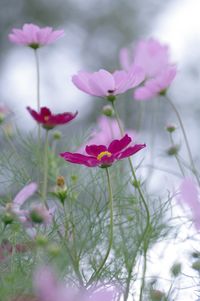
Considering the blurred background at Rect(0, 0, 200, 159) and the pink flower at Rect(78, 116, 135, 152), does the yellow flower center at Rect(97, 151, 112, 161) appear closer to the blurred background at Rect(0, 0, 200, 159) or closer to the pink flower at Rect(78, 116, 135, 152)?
the pink flower at Rect(78, 116, 135, 152)

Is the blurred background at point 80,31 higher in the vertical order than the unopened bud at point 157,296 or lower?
higher

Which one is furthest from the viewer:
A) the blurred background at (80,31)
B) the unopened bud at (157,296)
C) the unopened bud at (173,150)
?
the blurred background at (80,31)

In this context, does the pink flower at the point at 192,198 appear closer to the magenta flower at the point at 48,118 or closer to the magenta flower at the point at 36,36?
the magenta flower at the point at 48,118

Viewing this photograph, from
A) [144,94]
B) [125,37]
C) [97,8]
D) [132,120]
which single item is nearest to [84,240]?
[144,94]

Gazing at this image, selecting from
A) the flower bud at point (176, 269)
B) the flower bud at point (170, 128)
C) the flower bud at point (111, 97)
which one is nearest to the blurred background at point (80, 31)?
the flower bud at point (170, 128)

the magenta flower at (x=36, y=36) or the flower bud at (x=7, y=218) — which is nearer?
the flower bud at (x=7, y=218)

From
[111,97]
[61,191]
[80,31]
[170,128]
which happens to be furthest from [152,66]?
[80,31]
